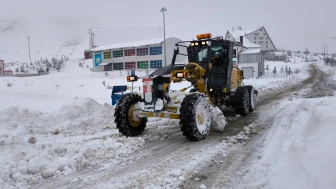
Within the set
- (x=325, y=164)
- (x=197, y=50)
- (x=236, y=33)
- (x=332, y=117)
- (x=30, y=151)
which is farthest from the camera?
(x=236, y=33)

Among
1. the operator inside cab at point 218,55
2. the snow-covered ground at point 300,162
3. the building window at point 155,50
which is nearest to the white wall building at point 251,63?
the building window at point 155,50

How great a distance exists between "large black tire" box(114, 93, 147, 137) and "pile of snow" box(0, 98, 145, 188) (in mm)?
317

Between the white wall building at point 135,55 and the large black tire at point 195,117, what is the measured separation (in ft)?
125

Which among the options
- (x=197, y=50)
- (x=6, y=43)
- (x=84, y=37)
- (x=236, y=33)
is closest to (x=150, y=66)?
(x=236, y=33)

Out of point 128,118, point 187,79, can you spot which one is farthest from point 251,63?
point 128,118

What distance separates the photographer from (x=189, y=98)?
641 centimetres

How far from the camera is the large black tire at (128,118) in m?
6.94

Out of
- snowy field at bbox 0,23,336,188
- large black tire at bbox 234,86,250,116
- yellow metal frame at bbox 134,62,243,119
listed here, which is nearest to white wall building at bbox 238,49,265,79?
large black tire at bbox 234,86,250,116

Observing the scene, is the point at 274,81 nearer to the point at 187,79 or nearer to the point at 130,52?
the point at 187,79

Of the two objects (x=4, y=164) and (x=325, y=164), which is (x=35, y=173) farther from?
(x=325, y=164)

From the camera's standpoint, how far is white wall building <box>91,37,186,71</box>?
153 ft

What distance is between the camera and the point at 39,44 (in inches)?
6211

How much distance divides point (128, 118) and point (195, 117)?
1745 mm

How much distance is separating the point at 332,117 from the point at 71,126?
6.28 metres
